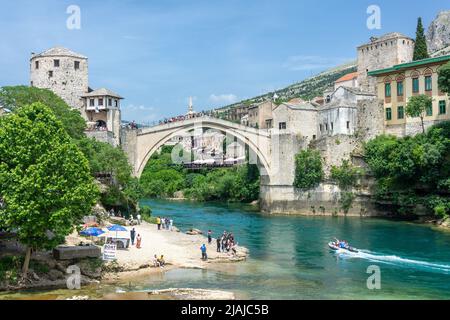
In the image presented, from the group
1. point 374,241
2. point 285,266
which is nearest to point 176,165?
point 374,241

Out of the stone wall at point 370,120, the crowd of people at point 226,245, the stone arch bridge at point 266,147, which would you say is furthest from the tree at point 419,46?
the crowd of people at point 226,245

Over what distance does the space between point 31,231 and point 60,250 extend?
11.5 ft

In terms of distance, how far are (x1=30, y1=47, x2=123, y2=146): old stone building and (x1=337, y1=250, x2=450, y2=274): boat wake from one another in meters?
29.6

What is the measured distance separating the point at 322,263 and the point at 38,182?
59.4 ft

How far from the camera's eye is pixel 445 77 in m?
55.0

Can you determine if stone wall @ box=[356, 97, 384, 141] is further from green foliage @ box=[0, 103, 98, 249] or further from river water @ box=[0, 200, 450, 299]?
green foliage @ box=[0, 103, 98, 249]

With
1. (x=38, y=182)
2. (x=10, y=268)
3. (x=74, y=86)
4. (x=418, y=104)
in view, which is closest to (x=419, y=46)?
(x=418, y=104)

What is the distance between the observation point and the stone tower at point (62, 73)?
6006 centimetres

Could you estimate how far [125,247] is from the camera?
35.1 meters

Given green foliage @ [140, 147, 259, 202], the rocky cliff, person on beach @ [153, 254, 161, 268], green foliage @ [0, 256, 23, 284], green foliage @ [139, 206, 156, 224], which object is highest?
the rocky cliff

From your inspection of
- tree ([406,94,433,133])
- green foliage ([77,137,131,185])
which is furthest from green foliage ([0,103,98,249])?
tree ([406,94,433,133])

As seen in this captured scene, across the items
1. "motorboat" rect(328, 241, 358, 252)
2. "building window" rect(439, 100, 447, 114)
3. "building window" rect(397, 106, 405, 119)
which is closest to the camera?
"motorboat" rect(328, 241, 358, 252)

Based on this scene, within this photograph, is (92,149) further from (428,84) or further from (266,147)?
(428,84)

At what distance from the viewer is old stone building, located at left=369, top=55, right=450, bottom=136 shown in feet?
200
